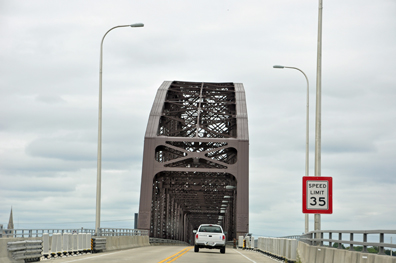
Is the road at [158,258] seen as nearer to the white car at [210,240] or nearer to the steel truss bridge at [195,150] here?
the white car at [210,240]

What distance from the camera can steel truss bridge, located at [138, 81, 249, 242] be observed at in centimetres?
5541

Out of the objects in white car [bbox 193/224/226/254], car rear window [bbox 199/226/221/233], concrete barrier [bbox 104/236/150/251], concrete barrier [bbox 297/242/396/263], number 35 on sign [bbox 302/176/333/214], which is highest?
number 35 on sign [bbox 302/176/333/214]

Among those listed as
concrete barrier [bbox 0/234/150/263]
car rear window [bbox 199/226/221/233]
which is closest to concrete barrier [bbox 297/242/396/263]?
concrete barrier [bbox 0/234/150/263]

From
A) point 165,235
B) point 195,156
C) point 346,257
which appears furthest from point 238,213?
point 346,257

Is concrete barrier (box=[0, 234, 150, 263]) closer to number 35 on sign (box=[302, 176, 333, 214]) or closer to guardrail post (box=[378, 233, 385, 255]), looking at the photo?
number 35 on sign (box=[302, 176, 333, 214])

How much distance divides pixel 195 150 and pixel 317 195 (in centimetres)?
4981

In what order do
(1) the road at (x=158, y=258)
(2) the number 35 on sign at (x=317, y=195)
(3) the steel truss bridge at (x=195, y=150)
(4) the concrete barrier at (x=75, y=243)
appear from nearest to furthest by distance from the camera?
(2) the number 35 on sign at (x=317, y=195)
(4) the concrete barrier at (x=75, y=243)
(1) the road at (x=158, y=258)
(3) the steel truss bridge at (x=195, y=150)

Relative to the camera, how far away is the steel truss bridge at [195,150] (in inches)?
2181

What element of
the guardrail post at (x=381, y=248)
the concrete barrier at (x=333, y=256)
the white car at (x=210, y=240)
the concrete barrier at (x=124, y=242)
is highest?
the guardrail post at (x=381, y=248)

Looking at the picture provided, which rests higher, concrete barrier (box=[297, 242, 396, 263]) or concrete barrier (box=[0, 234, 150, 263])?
concrete barrier (box=[297, 242, 396, 263])

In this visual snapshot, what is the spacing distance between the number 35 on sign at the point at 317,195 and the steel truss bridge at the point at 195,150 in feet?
117

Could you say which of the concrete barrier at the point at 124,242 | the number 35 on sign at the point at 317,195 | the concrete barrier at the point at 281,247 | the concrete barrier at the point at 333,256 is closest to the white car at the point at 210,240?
the concrete barrier at the point at 281,247

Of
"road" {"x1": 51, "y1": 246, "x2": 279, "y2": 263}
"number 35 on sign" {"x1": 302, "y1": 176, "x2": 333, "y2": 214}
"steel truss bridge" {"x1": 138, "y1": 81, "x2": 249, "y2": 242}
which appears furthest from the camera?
"steel truss bridge" {"x1": 138, "y1": 81, "x2": 249, "y2": 242}

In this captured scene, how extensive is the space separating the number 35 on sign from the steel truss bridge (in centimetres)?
3568
